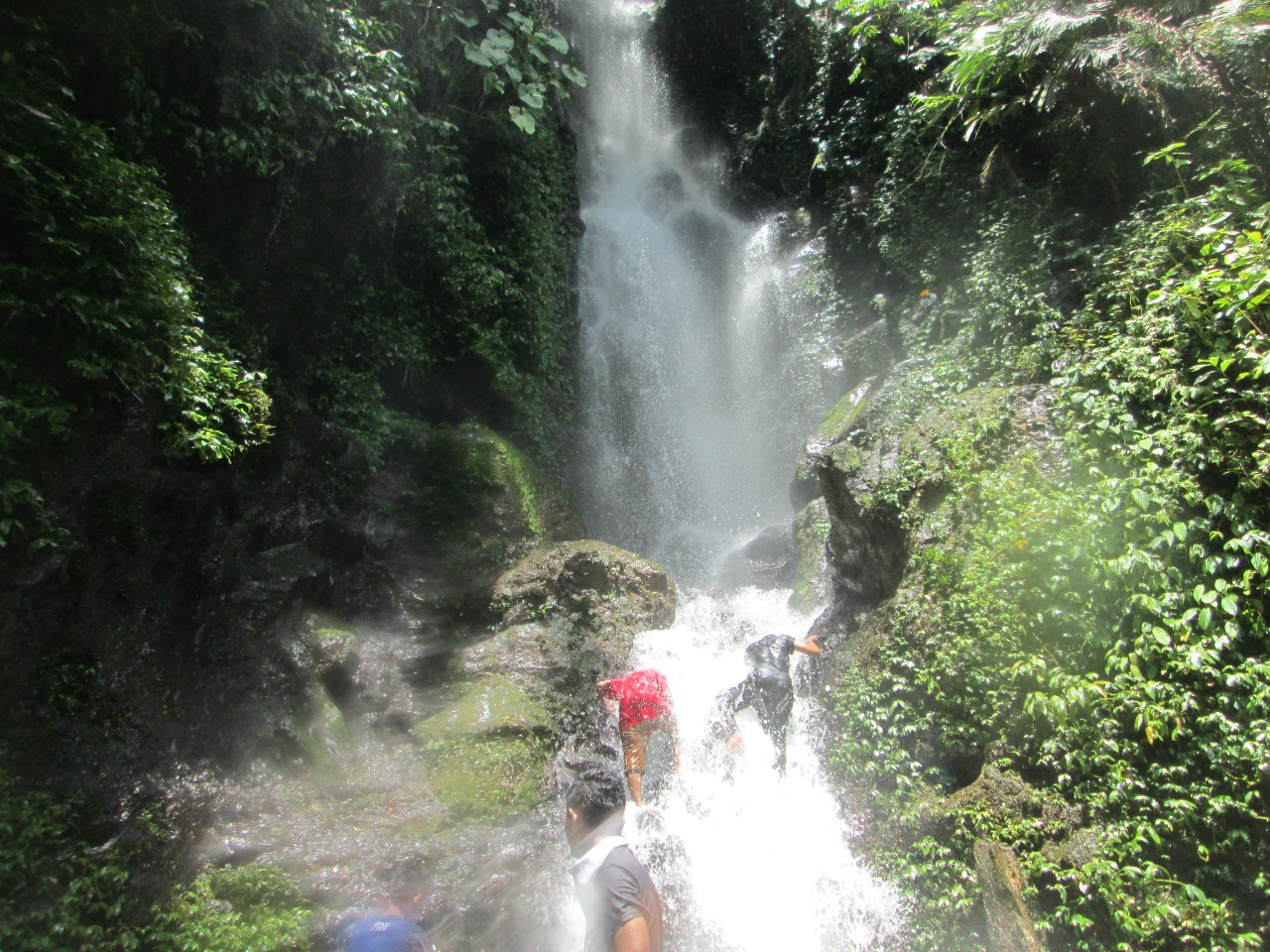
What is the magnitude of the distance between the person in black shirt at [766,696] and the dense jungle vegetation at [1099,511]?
53 centimetres

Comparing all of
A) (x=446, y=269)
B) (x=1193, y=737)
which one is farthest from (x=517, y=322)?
(x=1193, y=737)

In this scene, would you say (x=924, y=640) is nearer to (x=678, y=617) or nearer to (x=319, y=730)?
(x=678, y=617)

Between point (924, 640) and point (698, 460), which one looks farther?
point (698, 460)

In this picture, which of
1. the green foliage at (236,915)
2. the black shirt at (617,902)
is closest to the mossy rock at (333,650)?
the green foliage at (236,915)

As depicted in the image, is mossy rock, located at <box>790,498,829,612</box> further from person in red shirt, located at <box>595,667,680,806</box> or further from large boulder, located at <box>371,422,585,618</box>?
person in red shirt, located at <box>595,667,680,806</box>

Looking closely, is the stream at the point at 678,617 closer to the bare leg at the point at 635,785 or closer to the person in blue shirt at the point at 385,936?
the bare leg at the point at 635,785

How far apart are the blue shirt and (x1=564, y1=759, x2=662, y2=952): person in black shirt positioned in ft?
4.04

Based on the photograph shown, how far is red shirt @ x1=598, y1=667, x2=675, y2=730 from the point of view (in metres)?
5.62

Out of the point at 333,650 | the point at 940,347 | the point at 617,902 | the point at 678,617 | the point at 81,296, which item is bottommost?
the point at 617,902

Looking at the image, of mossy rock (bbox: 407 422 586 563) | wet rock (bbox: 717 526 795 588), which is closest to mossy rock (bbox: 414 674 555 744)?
mossy rock (bbox: 407 422 586 563)

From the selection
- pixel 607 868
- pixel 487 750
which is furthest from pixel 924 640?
pixel 487 750

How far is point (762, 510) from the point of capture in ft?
41.7

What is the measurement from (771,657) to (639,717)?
4.60ft

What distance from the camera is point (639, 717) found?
18.4 feet
